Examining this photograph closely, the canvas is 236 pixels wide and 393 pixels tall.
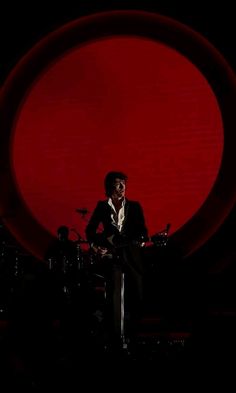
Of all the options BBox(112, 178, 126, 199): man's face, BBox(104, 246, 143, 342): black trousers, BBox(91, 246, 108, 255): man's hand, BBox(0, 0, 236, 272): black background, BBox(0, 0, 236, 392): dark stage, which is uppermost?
BBox(0, 0, 236, 272): black background

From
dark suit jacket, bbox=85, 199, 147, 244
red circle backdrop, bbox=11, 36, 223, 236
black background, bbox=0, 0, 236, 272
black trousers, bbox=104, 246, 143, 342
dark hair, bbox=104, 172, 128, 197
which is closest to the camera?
black trousers, bbox=104, 246, 143, 342

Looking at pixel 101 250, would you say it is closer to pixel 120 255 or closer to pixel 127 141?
pixel 120 255

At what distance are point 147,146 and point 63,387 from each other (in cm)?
459

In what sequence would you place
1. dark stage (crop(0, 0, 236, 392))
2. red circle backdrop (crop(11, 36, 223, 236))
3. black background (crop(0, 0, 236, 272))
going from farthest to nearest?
red circle backdrop (crop(11, 36, 223, 236)), black background (crop(0, 0, 236, 272)), dark stage (crop(0, 0, 236, 392))

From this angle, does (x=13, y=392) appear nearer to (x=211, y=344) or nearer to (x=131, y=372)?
(x=131, y=372)

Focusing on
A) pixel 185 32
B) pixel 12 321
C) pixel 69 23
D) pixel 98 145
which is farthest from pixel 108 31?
pixel 12 321

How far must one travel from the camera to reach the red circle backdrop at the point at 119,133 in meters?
6.34

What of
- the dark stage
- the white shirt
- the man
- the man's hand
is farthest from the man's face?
the dark stage

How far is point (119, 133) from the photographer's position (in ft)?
21.2

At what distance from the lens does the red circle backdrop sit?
6340 millimetres

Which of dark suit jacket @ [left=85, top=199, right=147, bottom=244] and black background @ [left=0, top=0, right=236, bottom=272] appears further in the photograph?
black background @ [left=0, top=0, right=236, bottom=272]

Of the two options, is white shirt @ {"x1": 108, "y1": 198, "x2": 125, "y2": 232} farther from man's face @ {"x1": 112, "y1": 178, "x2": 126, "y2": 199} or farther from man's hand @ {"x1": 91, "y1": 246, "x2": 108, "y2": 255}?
man's hand @ {"x1": 91, "y1": 246, "x2": 108, "y2": 255}

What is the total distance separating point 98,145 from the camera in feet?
21.4

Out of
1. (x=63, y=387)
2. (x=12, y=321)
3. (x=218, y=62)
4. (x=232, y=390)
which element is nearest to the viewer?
(x=232, y=390)
